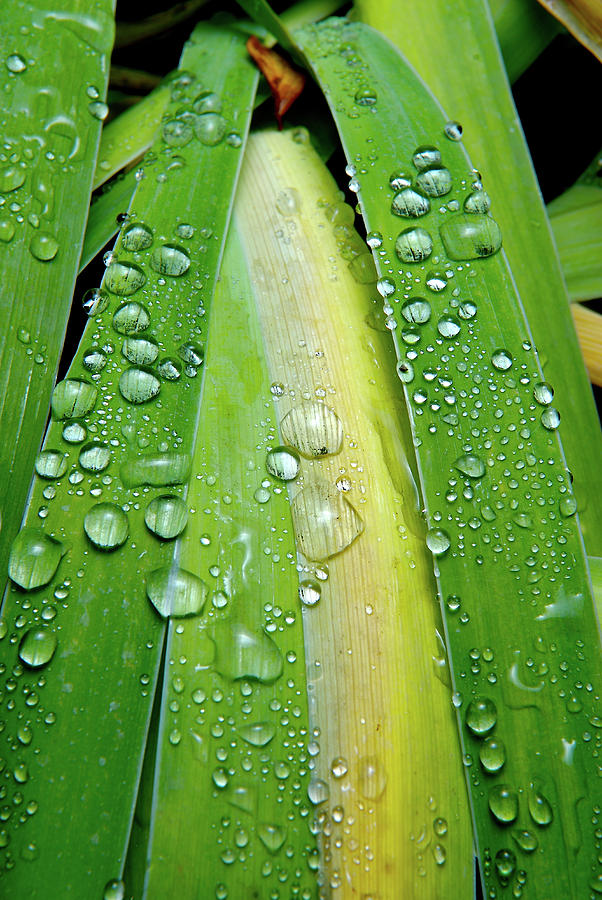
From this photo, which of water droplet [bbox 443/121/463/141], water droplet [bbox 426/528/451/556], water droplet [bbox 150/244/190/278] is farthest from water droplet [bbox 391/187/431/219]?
water droplet [bbox 426/528/451/556]

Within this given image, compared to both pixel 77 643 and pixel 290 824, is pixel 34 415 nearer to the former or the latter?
pixel 77 643

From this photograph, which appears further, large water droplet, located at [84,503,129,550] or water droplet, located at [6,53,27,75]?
water droplet, located at [6,53,27,75]

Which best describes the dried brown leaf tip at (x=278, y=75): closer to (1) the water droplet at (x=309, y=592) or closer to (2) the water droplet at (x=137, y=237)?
(2) the water droplet at (x=137, y=237)

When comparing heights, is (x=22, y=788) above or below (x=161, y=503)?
below

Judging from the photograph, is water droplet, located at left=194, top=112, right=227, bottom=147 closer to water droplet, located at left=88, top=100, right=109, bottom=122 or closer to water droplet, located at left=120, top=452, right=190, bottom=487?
water droplet, located at left=88, top=100, right=109, bottom=122

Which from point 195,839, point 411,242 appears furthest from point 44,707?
point 411,242

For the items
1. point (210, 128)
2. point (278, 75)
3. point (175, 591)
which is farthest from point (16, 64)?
point (175, 591)
